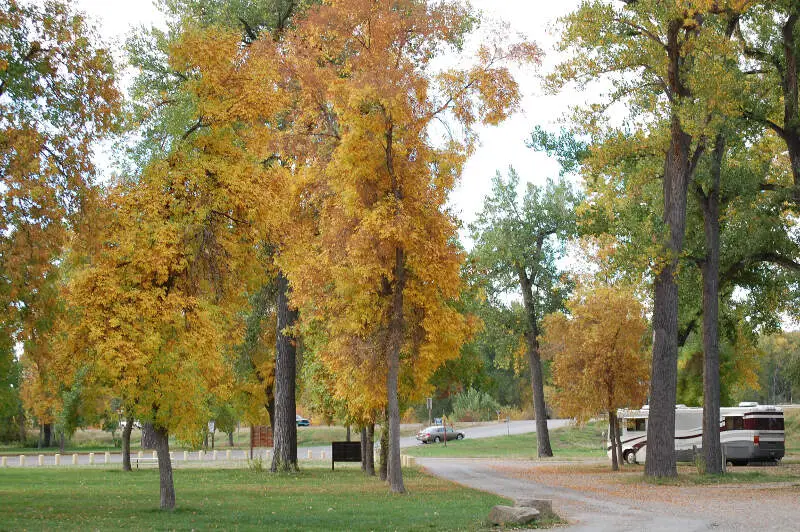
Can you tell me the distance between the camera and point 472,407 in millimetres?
79438

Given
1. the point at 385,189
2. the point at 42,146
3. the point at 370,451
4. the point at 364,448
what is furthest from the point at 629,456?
the point at 42,146

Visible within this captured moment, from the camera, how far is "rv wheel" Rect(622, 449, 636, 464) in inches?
1507

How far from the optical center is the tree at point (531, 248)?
4231 centimetres

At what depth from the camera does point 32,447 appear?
219 ft

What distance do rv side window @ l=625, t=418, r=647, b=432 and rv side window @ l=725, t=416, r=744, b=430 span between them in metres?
3.60

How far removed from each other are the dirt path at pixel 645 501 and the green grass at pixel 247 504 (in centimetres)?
181

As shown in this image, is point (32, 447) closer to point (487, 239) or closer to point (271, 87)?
point (487, 239)

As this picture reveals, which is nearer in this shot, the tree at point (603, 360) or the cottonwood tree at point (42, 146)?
the cottonwood tree at point (42, 146)

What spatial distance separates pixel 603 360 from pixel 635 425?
8192 mm

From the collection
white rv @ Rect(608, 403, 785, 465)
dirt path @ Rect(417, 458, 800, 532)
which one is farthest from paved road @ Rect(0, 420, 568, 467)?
dirt path @ Rect(417, 458, 800, 532)

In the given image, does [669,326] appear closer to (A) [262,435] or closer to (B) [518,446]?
(A) [262,435]

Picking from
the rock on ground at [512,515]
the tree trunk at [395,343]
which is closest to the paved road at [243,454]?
the tree trunk at [395,343]

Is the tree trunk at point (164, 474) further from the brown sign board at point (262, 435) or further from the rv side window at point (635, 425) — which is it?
the rv side window at point (635, 425)

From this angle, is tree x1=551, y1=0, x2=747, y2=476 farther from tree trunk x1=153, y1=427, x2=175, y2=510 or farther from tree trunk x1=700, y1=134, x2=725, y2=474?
tree trunk x1=153, y1=427, x2=175, y2=510
